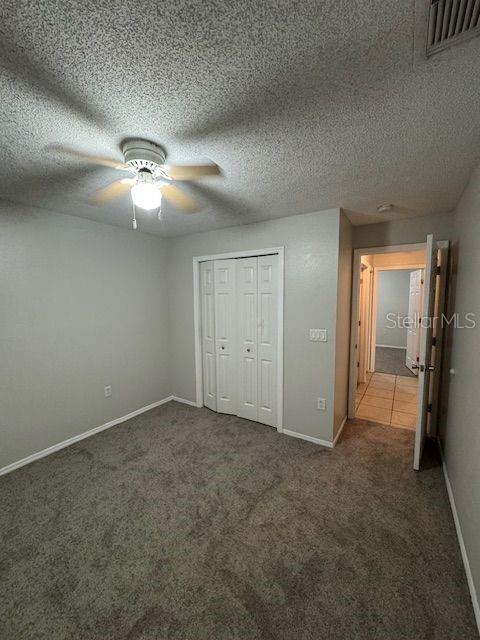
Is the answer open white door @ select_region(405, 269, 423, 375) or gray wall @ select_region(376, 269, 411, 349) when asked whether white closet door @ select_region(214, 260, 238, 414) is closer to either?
open white door @ select_region(405, 269, 423, 375)

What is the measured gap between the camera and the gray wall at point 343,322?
8.46ft

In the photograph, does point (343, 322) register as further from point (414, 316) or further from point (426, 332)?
point (414, 316)

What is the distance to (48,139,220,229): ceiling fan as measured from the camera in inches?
54.6

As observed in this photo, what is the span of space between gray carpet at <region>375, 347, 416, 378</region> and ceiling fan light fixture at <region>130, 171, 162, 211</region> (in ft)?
17.3

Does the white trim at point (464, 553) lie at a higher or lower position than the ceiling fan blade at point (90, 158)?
lower

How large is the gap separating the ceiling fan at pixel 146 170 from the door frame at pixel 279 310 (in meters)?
1.22

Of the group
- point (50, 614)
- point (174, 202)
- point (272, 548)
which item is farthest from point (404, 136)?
point (50, 614)

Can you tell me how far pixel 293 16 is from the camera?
0.77 meters

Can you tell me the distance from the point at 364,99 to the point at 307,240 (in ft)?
5.01

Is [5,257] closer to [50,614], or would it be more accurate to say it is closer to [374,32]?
[50,614]

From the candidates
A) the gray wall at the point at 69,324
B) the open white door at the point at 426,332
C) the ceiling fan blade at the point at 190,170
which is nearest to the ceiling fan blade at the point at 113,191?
the ceiling fan blade at the point at 190,170

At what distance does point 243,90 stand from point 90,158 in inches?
40.9

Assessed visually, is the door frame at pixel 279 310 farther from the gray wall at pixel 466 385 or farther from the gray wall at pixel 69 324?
the gray wall at pixel 466 385

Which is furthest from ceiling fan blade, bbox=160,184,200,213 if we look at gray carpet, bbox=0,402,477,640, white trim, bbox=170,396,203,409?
white trim, bbox=170,396,203,409
